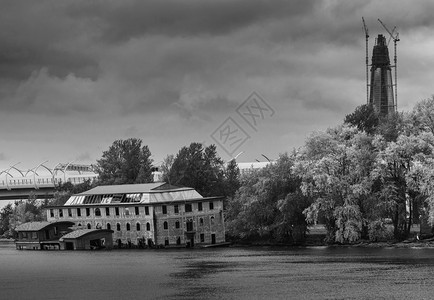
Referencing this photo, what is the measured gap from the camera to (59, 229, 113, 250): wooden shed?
354 feet

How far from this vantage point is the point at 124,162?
135m

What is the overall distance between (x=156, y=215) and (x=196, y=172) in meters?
18.0

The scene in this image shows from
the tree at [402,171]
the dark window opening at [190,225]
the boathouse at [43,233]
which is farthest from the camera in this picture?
the boathouse at [43,233]

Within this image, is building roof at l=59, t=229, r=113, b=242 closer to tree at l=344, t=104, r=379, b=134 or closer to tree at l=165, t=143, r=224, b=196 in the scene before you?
tree at l=165, t=143, r=224, b=196

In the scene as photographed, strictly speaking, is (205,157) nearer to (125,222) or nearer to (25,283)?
(125,222)

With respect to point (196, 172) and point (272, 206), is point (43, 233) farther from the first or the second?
point (272, 206)

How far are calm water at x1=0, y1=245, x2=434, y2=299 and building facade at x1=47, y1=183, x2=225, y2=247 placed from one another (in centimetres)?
1356

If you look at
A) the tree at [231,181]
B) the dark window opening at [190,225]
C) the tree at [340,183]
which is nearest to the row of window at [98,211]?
the dark window opening at [190,225]

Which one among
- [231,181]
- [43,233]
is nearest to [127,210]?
[43,233]

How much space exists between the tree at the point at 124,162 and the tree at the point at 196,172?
9089 mm

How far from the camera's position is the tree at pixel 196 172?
12488cm

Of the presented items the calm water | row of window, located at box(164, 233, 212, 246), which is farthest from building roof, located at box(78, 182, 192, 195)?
the calm water

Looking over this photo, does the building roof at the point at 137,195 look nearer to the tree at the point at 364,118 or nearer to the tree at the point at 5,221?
the tree at the point at 364,118

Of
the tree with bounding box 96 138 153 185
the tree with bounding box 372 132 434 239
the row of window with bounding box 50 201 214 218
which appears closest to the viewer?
the tree with bounding box 372 132 434 239
